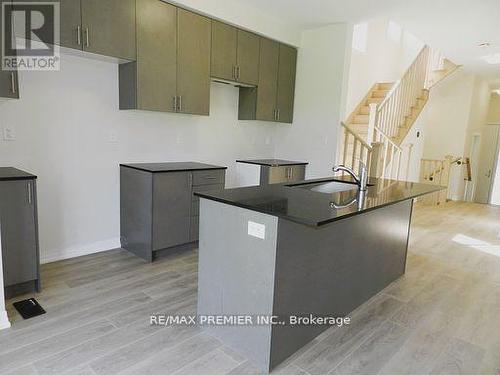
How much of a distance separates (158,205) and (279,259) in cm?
181

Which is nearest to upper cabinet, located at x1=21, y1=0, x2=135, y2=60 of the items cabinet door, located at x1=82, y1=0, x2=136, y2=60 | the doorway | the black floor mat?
cabinet door, located at x1=82, y1=0, x2=136, y2=60

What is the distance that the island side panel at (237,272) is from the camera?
1821 millimetres

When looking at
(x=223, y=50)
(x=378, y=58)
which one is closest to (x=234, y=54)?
(x=223, y=50)

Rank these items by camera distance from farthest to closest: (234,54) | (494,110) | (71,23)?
(494,110) < (234,54) < (71,23)

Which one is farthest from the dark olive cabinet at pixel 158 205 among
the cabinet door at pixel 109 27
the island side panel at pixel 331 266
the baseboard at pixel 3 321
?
the island side panel at pixel 331 266

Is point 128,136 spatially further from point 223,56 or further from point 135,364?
point 135,364

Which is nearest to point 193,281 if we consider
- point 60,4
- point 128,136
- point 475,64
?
point 128,136

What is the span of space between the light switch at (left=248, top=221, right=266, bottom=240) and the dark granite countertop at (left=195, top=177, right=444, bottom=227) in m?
0.09

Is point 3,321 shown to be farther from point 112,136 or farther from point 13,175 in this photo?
point 112,136

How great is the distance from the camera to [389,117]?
228 inches

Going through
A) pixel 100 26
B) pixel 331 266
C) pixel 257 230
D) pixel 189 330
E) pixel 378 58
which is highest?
pixel 378 58

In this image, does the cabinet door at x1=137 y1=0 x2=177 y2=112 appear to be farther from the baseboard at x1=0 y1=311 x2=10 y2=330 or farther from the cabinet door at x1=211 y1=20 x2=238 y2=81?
the baseboard at x1=0 y1=311 x2=10 y2=330

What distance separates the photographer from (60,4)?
8.59ft

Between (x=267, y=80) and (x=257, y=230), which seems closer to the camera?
(x=257, y=230)
